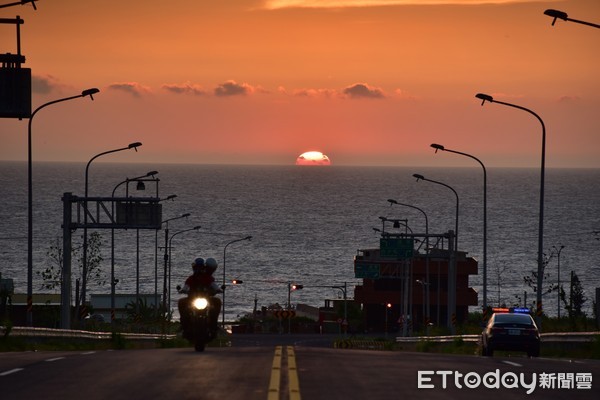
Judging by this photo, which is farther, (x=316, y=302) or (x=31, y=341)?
(x=316, y=302)

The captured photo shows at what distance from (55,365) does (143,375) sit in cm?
267

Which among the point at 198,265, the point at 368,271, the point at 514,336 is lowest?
the point at 514,336

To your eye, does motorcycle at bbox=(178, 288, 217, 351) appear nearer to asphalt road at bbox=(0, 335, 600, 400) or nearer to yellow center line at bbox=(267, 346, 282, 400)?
asphalt road at bbox=(0, 335, 600, 400)

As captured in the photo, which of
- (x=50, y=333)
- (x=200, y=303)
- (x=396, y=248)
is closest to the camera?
(x=200, y=303)

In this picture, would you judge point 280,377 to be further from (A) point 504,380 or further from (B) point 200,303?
(B) point 200,303

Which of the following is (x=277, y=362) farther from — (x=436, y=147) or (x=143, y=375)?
(x=436, y=147)

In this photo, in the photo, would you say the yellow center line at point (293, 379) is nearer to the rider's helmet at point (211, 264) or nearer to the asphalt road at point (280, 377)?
the asphalt road at point (280, 377)

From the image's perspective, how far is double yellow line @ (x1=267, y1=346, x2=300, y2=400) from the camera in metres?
18.0

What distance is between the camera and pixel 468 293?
130 metres

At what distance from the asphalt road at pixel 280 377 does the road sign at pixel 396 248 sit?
199ft

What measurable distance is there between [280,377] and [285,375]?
0.40 m

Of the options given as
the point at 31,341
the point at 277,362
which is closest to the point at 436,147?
the point at 31,341

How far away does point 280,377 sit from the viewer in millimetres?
20328

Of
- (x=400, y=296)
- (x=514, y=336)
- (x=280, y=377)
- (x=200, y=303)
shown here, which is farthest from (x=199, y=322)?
(x=400, y=296)
